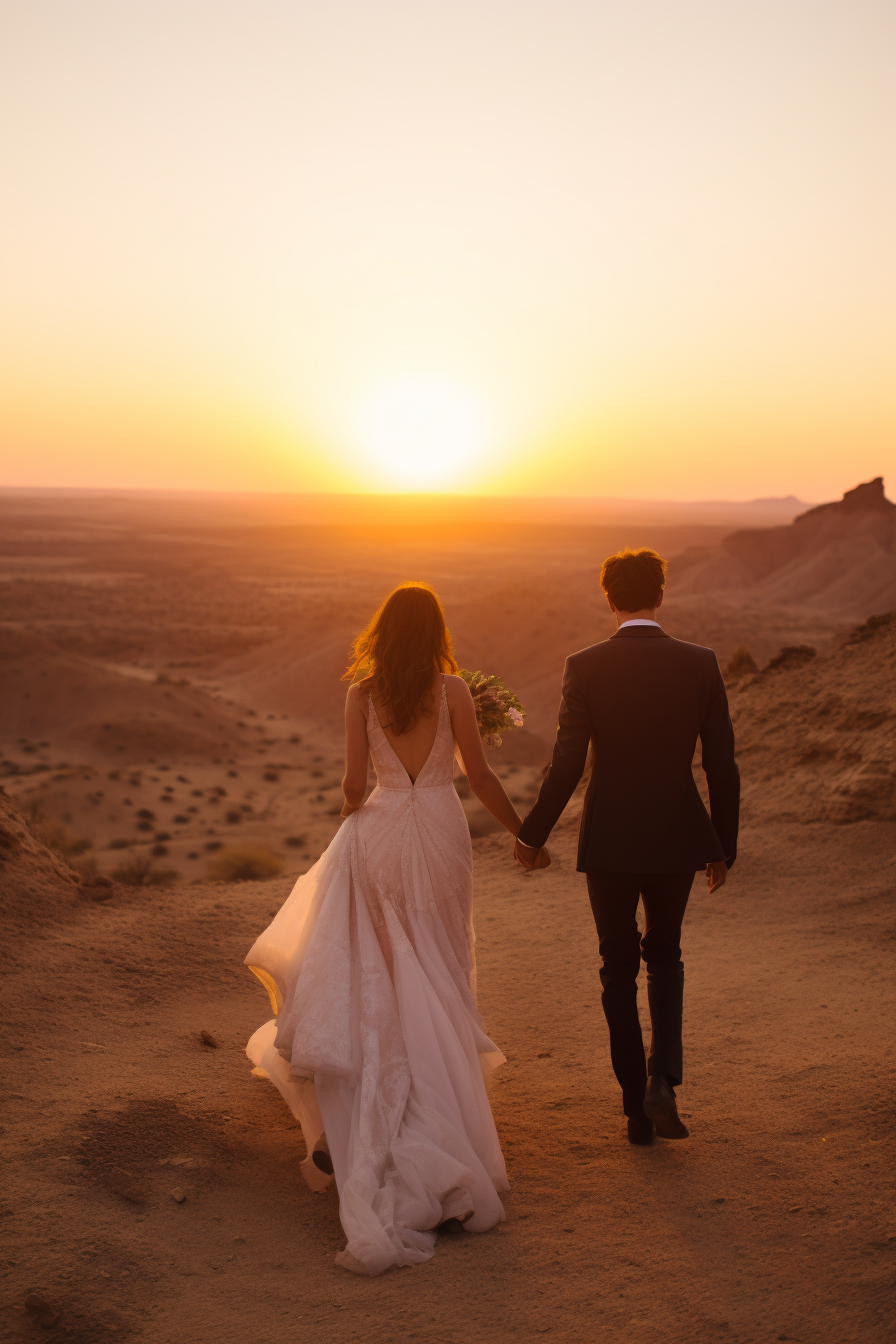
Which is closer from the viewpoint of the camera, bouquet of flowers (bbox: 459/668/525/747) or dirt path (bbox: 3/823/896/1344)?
dirt path (bbox: 3/823/896/1344)

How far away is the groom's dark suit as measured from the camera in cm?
416

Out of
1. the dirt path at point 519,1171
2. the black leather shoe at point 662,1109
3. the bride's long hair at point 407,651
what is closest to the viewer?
the dirt path at point 519,1171

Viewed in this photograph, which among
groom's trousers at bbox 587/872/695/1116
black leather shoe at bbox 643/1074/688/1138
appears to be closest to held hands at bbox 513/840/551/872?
groom's trousers at bbox 587/872/695/1116

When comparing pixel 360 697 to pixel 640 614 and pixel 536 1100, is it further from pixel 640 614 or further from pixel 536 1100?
pixel 536 1100

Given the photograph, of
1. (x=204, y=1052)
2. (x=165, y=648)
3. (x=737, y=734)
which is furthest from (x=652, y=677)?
(x=165, y=648)

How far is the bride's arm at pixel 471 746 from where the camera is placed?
425 centimetres

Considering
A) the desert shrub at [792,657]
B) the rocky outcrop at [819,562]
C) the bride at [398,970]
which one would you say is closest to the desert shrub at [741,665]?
the desert shrub at [792,657]

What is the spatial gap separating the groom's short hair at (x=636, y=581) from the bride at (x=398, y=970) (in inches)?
29.3

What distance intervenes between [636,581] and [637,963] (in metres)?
1.60

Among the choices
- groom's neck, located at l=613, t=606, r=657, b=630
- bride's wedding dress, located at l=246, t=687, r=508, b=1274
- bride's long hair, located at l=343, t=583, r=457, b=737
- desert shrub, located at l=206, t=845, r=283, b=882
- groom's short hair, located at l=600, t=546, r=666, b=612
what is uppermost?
groom's short hair, located at l=600, t=546, r=666, b=612

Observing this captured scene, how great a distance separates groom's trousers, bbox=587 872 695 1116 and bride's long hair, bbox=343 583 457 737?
1054 mm

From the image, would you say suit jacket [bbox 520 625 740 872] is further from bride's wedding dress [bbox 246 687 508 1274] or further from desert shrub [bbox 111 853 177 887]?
desert shrub [bbox 111 853 177 887]

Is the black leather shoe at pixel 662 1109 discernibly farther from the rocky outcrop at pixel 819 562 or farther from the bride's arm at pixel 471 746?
the rocky outcrop at pixel 819 562

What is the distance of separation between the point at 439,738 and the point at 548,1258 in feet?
6.39
